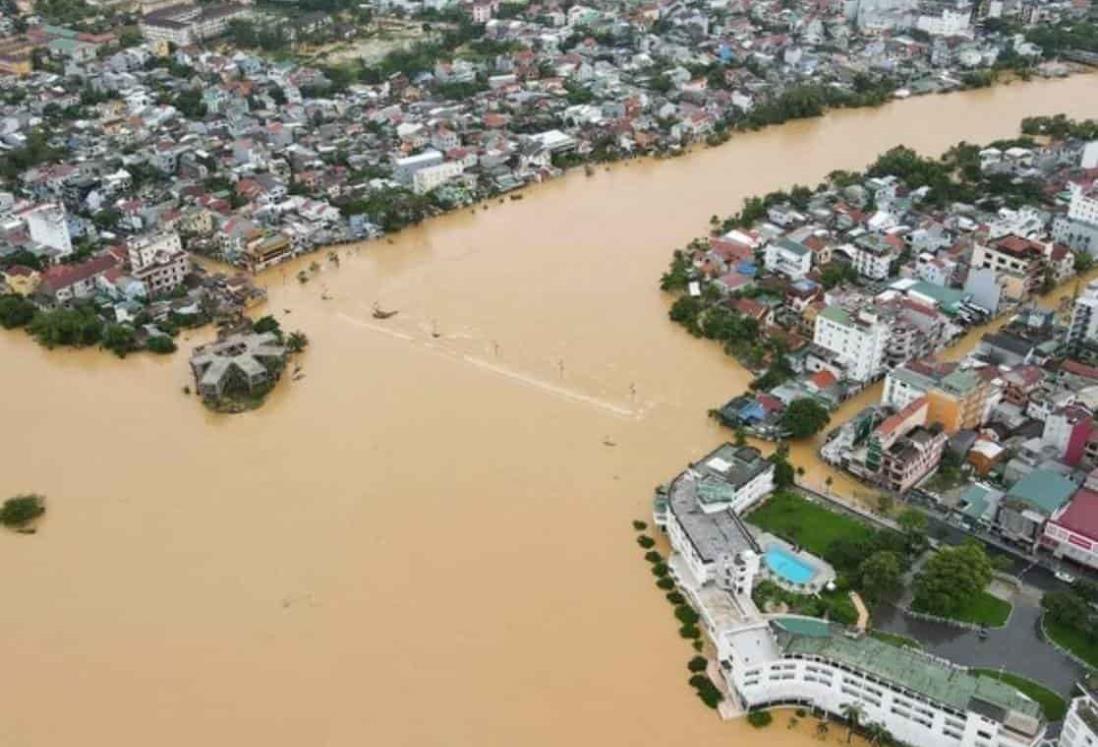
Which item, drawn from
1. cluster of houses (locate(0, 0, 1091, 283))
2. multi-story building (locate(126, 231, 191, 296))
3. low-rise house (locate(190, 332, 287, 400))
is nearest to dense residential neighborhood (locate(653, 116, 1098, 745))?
cluster of houses (locate(0, 0, 1091, 283))

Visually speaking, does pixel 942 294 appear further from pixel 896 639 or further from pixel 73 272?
pixel 73 272

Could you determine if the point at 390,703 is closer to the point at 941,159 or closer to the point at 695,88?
the point at 941,159

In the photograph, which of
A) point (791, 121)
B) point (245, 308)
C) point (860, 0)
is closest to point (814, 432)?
point (245, 308)

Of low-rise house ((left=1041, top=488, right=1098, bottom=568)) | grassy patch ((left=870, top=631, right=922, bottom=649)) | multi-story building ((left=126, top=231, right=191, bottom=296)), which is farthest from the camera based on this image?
multi-story building ((left=126, top=231, right=191, bottom=296))

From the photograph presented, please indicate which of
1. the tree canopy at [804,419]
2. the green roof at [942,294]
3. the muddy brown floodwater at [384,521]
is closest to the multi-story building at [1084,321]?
the green roof at [942,294]

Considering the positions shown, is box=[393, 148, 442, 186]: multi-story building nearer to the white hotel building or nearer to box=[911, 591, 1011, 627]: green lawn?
the white hotel building
